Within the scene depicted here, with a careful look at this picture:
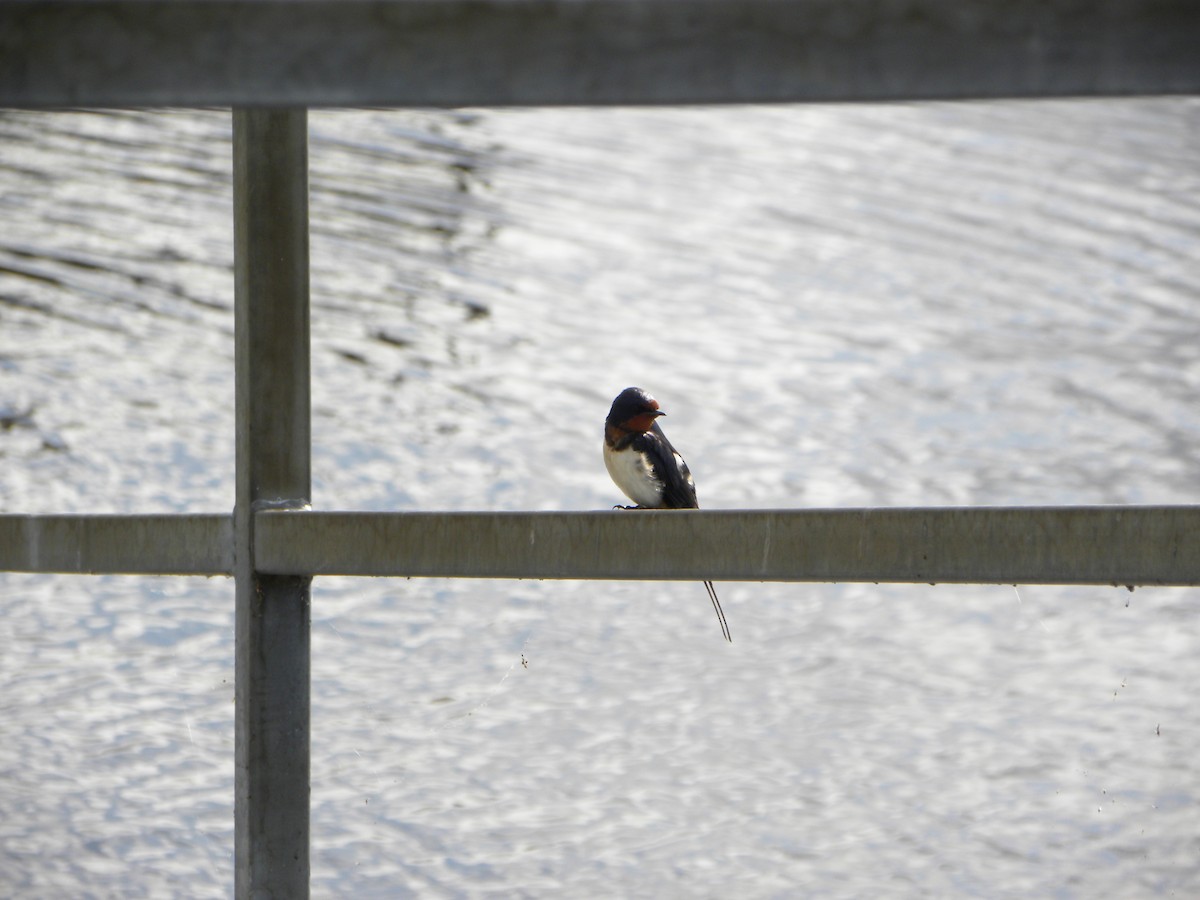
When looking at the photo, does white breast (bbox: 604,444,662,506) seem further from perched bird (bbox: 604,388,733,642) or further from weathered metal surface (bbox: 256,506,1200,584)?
weathered metal surface (bbox: 256,506,1200,584)

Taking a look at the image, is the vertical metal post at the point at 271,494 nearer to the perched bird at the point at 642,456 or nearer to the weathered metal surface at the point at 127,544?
the weathered metal surface at the point at 127,544

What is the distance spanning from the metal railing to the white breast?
1386mm

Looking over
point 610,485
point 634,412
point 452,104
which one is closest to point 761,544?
point 452,104

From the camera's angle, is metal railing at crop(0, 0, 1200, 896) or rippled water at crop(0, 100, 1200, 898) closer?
metal railing at crop(0, 0, 1200, 896)

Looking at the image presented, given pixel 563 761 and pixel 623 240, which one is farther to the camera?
pixel 623 240

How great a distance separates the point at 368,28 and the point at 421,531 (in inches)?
28.8

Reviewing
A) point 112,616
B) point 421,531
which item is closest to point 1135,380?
point 112,616

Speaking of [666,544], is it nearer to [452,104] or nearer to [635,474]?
[452,104]

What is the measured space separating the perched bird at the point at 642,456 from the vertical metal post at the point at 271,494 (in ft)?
4.55

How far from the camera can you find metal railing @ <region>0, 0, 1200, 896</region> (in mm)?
1158

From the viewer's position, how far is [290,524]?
73.9 inches

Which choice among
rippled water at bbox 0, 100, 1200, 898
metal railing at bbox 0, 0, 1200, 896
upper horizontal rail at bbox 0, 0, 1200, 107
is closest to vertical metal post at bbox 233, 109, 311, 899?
metal railing at bbox 0, 0, 1200, 896

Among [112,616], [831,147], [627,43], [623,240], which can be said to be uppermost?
[831,147]

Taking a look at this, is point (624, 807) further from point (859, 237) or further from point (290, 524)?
point (859, 237)
